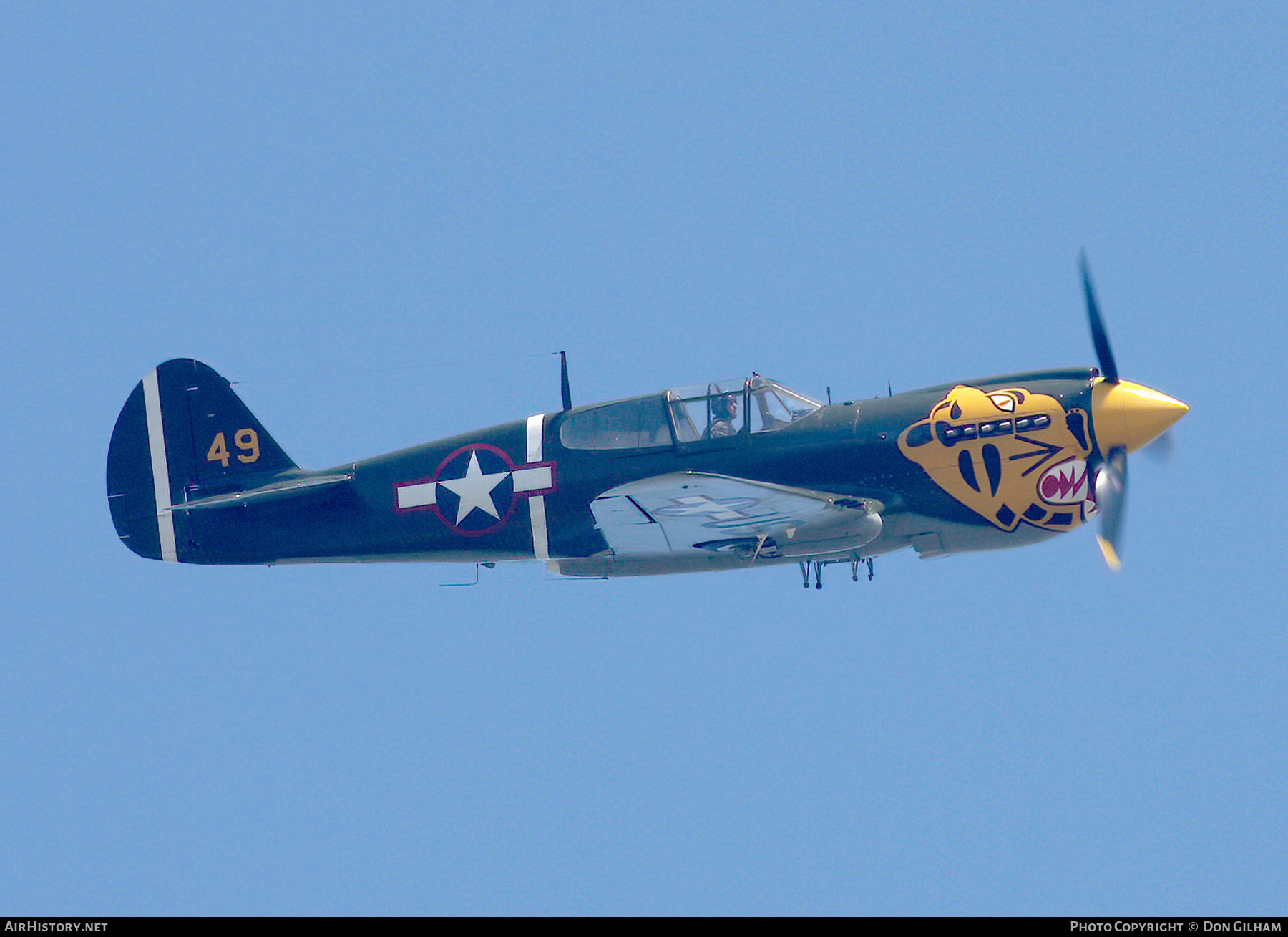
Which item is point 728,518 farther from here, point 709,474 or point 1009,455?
point 1009,455

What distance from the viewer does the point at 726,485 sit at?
13.1 metres

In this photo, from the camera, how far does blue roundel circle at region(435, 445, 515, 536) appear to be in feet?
49.5

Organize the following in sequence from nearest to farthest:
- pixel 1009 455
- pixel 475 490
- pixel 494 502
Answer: pixel 1009 455, pixel 494 502, pixel 475 490

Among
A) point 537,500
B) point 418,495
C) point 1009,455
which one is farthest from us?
point 418,495

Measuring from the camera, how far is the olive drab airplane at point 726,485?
45.0 ft

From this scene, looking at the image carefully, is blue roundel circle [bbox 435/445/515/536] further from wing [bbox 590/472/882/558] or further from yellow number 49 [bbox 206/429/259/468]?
yellow number 49 [bbox 206/429/259/468]

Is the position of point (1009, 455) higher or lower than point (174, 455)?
lower

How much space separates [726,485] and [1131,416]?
3.63 meters

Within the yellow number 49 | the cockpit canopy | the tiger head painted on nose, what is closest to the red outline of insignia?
the cockpit canopy

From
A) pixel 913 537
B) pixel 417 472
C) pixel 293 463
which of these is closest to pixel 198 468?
pixel 293 463

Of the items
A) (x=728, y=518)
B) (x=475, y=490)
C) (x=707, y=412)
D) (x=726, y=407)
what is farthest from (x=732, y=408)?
(x=475, y=490)

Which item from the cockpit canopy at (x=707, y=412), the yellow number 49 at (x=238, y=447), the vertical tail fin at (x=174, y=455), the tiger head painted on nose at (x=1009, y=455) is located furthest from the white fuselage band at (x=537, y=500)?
the tiger head painted on nose at (x=1009, y=455)

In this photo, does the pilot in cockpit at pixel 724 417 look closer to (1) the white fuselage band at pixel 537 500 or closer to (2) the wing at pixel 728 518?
(2) the wing at pixel 728 518

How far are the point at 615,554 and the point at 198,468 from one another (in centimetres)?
476
